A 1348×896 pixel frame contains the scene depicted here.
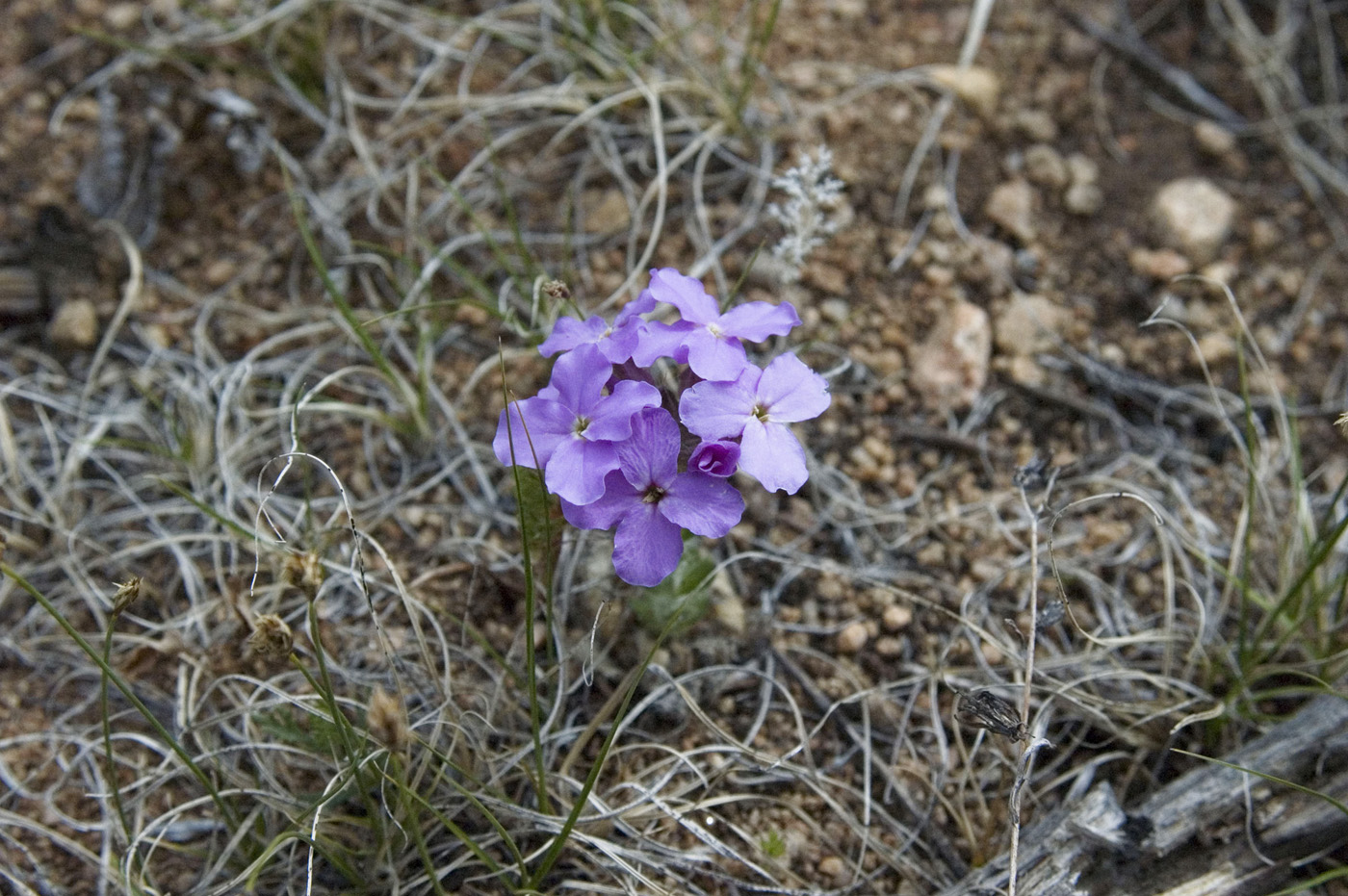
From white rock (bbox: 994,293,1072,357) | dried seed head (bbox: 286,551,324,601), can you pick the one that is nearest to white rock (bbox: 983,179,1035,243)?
white rock (bbox: 994,293,1072,357)

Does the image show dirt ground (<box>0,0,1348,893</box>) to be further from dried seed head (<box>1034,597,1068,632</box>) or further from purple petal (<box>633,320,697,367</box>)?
purple petal (<box>633,320,697,367</box>)

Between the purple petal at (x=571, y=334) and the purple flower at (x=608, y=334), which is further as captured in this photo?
the purple petal at (x=571, y=334)

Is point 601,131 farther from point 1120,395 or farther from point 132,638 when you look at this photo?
point 132,638

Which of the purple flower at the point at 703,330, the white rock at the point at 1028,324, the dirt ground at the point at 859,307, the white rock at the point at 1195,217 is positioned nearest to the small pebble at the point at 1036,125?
the dirt ground at the point at 859,307

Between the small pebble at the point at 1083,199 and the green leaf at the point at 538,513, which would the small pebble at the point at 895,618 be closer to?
the green leaf at the point at 538,513

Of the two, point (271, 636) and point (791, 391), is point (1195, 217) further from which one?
point (271, 636)

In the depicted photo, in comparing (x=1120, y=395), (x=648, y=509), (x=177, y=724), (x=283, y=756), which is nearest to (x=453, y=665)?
(x=283, y=756)
